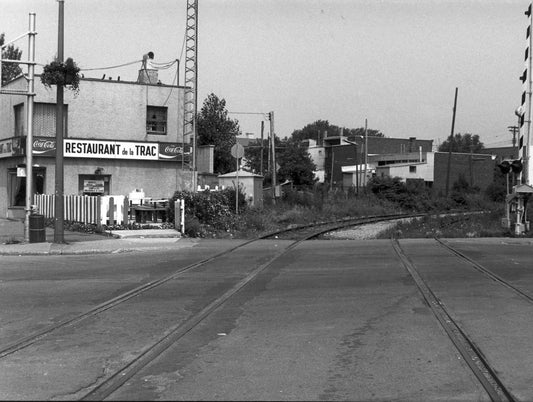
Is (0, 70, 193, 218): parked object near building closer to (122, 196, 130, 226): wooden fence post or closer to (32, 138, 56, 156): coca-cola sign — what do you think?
(32, 138, 56, 156): coca-cola sign

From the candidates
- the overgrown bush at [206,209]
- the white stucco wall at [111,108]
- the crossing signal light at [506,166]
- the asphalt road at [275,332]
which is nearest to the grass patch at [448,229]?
the crossing signal light at [506,166]

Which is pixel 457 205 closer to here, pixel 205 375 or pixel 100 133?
pixel 100 133

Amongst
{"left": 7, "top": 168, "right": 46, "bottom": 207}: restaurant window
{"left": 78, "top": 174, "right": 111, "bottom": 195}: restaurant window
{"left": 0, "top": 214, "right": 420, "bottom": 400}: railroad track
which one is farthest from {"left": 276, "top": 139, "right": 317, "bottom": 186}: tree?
{"left": 0, "top": 214, "right": 420, "bottom": 400}: railroad track

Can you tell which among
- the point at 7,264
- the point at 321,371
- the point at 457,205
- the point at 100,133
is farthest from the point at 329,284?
the point at 457,205

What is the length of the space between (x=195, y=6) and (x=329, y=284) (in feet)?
87.8

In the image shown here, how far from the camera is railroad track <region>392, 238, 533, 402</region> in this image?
Answer: 5656 millimetres

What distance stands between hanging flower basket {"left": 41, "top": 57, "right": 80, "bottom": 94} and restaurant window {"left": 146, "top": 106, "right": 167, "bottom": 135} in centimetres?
A: 1363

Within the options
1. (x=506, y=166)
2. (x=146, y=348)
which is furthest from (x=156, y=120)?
(x=146, y=348)

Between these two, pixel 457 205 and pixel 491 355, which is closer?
pixel 491 355

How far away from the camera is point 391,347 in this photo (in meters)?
7.06

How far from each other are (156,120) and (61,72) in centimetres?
1426

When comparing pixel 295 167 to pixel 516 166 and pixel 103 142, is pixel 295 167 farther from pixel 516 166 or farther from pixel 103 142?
pixel 516 166

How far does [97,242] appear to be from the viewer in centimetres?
1997

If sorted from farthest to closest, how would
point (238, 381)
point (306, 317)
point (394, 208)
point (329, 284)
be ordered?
point (394, 208) < point (329, 284) < point (306, 317) < point (238, 381)
